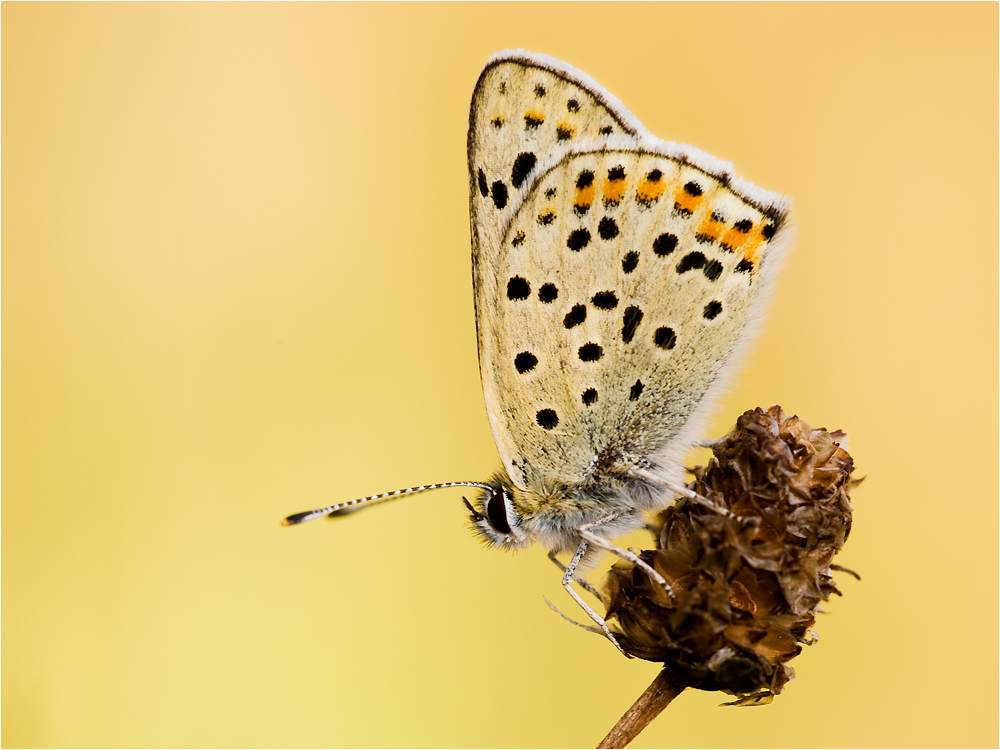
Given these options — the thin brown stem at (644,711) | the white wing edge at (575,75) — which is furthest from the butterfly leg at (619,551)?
the white wing edge at (575,75)

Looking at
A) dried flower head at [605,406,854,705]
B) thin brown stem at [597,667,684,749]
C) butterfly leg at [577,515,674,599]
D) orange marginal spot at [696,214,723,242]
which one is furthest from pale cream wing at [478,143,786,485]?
thin brown stem at [597,667,684,749]

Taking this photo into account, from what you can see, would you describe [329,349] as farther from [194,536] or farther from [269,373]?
[194,536]

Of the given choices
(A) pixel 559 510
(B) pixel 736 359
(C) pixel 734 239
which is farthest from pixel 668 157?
(A) pixel 559 510

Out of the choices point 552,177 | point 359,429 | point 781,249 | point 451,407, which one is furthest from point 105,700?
point 781,249

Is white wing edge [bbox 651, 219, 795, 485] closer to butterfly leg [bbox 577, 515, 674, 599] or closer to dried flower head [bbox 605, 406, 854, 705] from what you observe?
butterfly leg [bbox 577, 515, 674, 599]

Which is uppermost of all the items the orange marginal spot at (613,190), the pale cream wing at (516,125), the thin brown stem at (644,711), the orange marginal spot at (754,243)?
the pale cream wing at (516,125)

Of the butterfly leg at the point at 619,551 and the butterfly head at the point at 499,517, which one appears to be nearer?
the butterfly leg at the point at 619,551

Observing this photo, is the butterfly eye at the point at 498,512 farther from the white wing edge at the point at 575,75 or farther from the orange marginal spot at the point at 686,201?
the white wing edge at the point at 575,75

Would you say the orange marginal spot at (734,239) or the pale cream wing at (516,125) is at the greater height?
the pale cream wing at (516,125)
